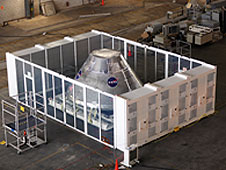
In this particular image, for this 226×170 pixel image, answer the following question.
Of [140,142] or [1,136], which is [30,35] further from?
[140,142]

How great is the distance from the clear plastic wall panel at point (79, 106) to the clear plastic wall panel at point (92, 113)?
20.7 inches

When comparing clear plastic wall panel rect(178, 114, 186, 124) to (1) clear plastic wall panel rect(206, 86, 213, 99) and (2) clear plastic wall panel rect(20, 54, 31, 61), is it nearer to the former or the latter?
(1) clear plastic wall panel rect(206, 86, 213, 99)

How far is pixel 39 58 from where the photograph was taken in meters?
32.6

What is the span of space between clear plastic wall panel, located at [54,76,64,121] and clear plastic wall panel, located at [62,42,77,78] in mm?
4442

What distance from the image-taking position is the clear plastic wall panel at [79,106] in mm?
28438

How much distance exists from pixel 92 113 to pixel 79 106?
98 cm

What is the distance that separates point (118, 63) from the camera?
29.9m

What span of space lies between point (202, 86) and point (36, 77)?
9.03m

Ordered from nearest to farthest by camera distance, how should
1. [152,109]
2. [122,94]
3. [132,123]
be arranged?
[132,123]
[122,94]
[152,109]

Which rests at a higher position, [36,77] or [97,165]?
[36,77]

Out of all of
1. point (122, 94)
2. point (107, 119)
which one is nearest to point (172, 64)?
point (122, 94)

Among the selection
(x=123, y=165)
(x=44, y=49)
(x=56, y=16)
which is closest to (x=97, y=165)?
(x=123, y=165)

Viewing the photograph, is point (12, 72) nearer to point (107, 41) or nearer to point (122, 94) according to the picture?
point (107, 41)

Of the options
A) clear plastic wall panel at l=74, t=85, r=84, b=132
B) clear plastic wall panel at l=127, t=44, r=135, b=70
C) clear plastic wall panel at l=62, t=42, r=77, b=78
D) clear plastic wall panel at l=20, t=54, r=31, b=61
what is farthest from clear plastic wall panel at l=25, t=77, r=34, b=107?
clear plastic wall panel at l=127, t=44, r=135, b=70
